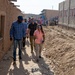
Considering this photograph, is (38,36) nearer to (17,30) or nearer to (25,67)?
(17,30)

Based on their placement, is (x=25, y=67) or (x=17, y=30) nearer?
(x=25, y=67)

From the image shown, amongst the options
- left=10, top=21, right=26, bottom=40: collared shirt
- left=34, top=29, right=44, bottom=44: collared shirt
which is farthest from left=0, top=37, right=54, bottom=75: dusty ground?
left=10, top=21, right=26, bottom=40: collared shirt

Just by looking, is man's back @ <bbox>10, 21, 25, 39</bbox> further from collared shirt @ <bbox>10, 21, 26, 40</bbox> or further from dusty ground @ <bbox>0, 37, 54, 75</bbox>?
dusty ground @ <bbox>0, 37, 54, 75</bbox>

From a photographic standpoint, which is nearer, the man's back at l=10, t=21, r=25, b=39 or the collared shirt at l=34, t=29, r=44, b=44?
the man's back at l=10, t=21, r=25, b=39

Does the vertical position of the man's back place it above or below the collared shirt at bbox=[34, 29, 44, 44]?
above

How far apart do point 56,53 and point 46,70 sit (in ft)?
9.38

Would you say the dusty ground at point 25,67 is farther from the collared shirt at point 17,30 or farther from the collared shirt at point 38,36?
the collared shirt at point 17,30

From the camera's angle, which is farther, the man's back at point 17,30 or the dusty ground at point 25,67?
the man's back at point 17,30

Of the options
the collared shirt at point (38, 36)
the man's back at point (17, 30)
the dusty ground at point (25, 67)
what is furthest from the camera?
the collared shirt at point (38, 36)

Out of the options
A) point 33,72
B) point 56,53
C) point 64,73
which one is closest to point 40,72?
point 33,72

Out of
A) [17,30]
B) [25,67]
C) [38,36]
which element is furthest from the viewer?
[38,36]

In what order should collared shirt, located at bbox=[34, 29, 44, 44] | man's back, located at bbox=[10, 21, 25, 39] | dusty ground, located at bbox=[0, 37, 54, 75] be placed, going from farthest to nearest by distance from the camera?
1. collared shirt, located at bbox=[34, 29, 44, 44]
2. man's back, located at bbox=[10, 21, 25, 39]
3. dusty ground, located at bbox=[0, 37, 54, 75]

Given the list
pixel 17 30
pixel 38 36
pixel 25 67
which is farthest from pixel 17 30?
pixel 25 67

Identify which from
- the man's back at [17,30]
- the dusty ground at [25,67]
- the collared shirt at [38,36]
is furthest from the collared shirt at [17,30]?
the dusty ground at [25,67]
